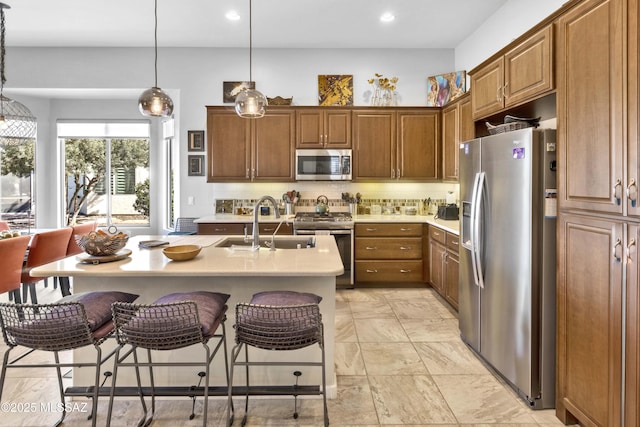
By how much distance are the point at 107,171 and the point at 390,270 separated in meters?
4.85

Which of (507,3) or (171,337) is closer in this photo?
(171,337)

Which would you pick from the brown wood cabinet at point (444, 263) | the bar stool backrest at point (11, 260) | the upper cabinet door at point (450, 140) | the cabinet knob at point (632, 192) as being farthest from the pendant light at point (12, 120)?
the cabinet knob at point (632, 192)

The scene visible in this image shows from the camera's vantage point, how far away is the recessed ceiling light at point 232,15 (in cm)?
445

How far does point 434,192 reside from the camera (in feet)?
18.6

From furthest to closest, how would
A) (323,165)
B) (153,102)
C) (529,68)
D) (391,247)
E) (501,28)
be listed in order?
1. (323,165)
2. (391,247)
3. (501,28)
4. (153,102)
5. (529,68)

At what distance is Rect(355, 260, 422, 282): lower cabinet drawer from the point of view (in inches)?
198

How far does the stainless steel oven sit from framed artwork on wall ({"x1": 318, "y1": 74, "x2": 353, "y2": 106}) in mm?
1728

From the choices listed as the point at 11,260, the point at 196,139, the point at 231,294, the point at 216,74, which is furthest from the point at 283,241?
the point at 216,74

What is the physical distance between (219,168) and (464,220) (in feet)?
10.9

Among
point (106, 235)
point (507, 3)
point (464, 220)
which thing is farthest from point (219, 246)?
point (507, 3)

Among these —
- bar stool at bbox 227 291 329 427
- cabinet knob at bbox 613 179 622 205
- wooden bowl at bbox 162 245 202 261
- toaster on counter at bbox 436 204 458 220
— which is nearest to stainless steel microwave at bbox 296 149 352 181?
toaster on counter at bbox 436 204 458 220

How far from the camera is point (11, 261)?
12.2 ft

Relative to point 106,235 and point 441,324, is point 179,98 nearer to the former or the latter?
point 106,235

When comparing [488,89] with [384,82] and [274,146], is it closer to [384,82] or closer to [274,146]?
[384,82]
